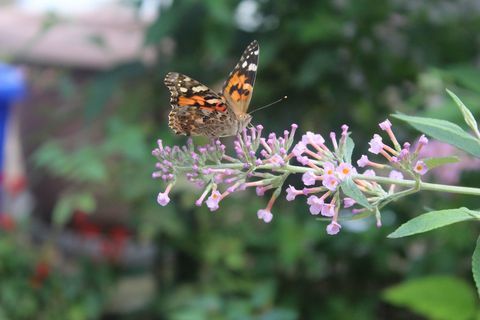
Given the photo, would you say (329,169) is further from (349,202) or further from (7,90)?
(7,90)

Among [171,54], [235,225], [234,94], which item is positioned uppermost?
[171,54]

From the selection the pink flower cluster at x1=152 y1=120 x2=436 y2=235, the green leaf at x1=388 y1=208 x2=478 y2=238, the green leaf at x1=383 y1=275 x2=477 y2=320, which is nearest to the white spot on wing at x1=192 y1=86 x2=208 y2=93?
the pink flower cluster at x1=152 y1=120 x2=436 y2=235

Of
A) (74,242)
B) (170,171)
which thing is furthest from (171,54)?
(74,242)

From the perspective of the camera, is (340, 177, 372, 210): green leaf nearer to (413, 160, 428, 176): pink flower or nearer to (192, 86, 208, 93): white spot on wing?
(413, 160, 428, 176): pink flower

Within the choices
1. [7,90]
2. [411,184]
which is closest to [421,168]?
[411,184]

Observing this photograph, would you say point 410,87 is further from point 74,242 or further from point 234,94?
point 74,242

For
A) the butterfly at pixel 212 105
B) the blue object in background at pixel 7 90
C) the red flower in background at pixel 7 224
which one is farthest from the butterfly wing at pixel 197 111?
the blue object in background at pixel 7 90

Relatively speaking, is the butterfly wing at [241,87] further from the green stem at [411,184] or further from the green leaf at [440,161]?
the green leaf at [440,161]
